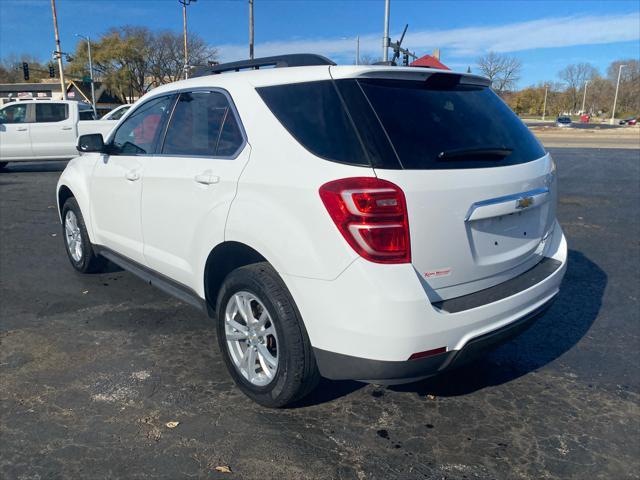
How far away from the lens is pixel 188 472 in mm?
2455

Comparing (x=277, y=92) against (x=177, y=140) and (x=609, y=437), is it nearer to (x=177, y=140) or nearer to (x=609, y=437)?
(x=177, y=140)

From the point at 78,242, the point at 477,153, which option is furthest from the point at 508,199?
the point at 78,242

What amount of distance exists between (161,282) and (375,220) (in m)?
2.03

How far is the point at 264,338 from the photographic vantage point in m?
2.89

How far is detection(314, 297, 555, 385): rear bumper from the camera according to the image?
2.41 m

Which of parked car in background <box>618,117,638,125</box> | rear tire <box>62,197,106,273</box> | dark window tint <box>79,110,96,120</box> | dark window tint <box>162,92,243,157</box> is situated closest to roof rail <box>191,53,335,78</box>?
dark window tint <box>162,92,243,157</box>

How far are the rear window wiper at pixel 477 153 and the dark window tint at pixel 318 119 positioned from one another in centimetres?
44

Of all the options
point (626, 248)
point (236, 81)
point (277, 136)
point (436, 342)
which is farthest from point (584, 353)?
point (626, 248)

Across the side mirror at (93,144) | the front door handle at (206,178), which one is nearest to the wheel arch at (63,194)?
the side mirror at (93,144)

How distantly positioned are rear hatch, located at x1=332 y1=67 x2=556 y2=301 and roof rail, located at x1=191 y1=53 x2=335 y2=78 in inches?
15.9

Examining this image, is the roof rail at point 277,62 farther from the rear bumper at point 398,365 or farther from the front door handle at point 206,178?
the rear bumper at point 398,365

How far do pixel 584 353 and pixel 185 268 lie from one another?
9.18 ft

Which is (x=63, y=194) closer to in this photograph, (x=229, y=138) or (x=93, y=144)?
(x=93, y=144)

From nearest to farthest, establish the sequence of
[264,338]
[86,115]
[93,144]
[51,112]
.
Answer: [264,338] → [93,144] → [51,112] → [86,115]
